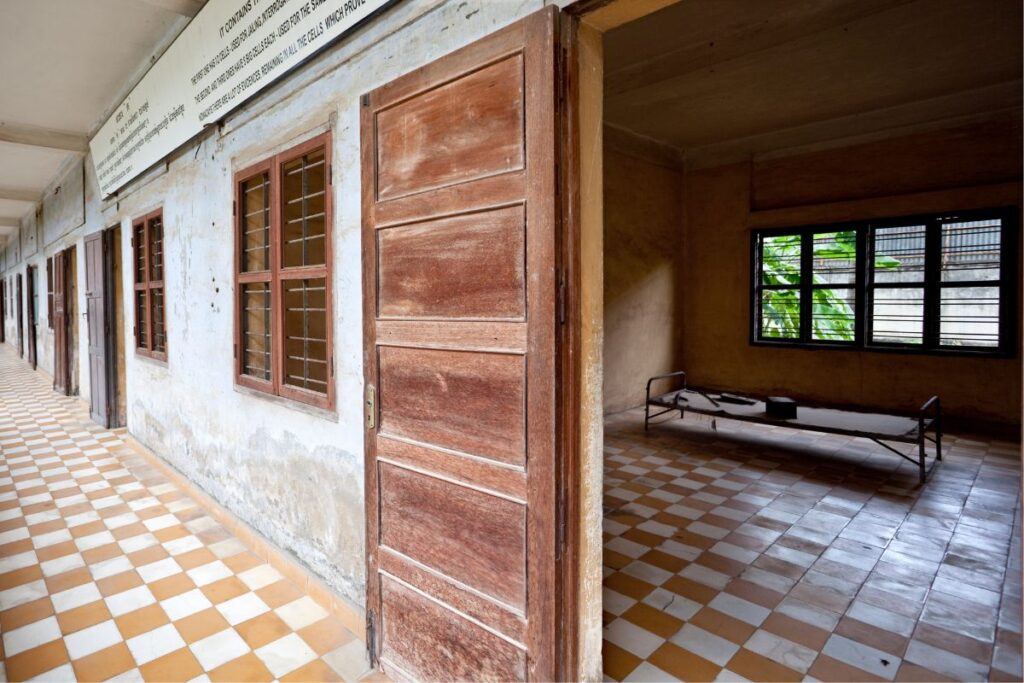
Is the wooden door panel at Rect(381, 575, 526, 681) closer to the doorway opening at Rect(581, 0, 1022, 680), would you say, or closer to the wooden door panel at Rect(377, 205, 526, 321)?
the doorway opening at Rect(581, 0, 1022, 680)

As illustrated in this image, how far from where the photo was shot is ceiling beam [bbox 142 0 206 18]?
3436mm

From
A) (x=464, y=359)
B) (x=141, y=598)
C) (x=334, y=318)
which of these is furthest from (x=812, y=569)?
(x=141, y=598)

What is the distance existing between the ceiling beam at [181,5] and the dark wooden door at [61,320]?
6841mm

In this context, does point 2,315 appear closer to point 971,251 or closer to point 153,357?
point 153,357

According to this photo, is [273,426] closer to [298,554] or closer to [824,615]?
[298,554]

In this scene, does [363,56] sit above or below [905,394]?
above

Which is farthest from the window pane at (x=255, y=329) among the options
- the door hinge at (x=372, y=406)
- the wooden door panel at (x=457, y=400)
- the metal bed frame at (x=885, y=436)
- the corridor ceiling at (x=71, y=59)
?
the metal bed frame at (x=885, y=436)

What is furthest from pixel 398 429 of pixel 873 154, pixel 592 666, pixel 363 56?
pixel 873 154

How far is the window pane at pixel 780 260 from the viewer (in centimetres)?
782

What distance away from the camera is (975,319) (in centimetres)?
640

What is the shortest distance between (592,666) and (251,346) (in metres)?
2.96

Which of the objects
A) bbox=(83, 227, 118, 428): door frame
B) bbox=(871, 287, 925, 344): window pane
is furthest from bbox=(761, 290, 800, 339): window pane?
bbox=(83, 227, 118, 428): door frame

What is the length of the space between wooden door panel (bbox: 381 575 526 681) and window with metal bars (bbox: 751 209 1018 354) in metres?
7.14

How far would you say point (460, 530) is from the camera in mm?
1995
